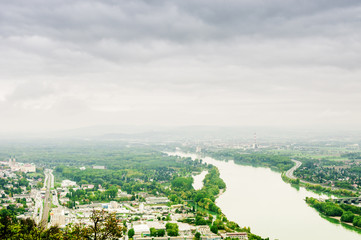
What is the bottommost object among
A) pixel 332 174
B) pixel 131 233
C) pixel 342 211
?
pixel 131 233

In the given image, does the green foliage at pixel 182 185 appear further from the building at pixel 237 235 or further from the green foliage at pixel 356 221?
the green foliage at pixel 356 221

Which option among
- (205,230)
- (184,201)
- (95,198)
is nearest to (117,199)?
(95,198)

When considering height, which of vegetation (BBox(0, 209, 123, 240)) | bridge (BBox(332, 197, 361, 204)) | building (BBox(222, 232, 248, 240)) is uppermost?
vegetation (BBox(0, 209, 123, 240))

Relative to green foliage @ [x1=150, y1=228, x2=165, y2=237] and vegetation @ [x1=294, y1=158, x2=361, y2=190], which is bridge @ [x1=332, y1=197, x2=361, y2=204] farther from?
green foliage @ [x1=150, y1=228, x2=165, y2=237]

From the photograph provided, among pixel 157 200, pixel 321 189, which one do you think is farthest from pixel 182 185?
pixel 321 189

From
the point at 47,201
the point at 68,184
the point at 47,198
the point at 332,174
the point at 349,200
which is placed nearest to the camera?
the point at 349,200

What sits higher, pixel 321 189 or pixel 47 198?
pixel 321 189

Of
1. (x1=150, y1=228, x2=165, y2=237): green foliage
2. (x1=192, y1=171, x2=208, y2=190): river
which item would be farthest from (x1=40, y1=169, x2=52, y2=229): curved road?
(x1=192, y1=171, x2=208, y2=190): river

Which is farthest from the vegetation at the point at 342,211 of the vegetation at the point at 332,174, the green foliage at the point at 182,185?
the green foliage at the point at 182,185

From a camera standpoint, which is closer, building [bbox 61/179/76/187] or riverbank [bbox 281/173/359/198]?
riverbank [bbox 281/173/359/198]

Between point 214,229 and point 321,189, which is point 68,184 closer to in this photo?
point 214,229
